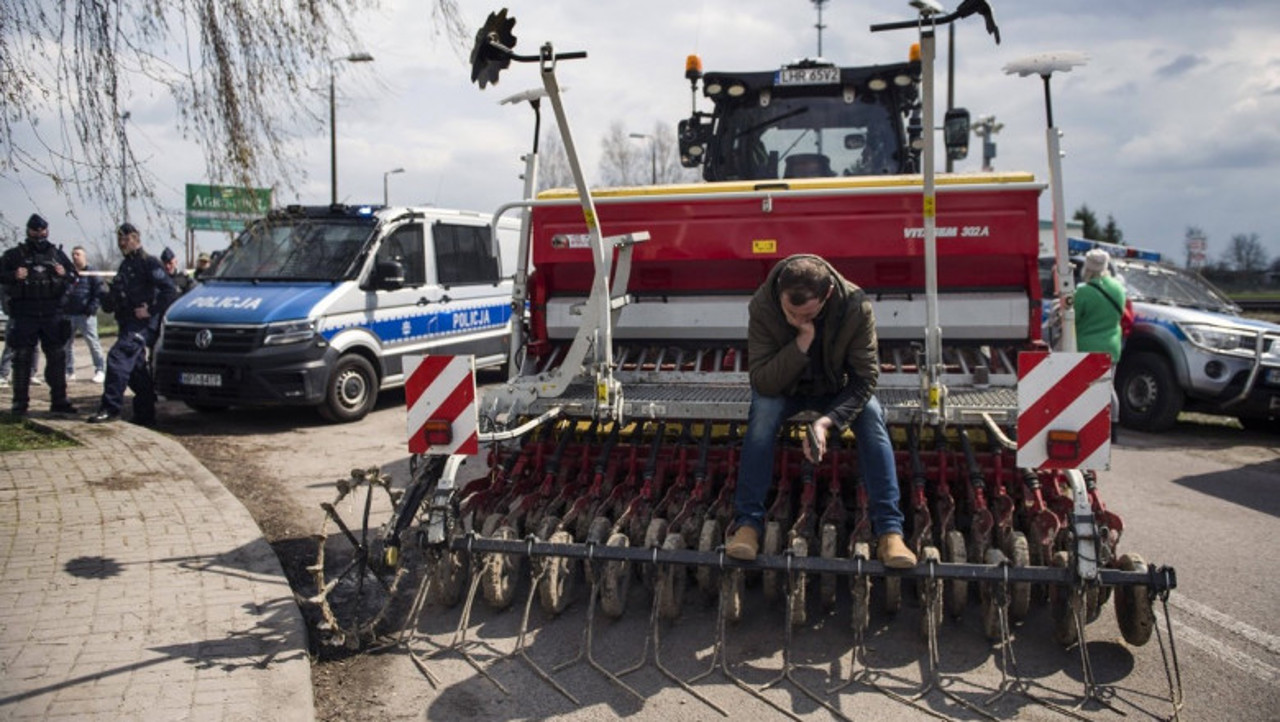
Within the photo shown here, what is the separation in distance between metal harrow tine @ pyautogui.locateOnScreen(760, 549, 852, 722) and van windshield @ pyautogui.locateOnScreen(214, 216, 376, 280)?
301 inches

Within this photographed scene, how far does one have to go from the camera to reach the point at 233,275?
1137cm

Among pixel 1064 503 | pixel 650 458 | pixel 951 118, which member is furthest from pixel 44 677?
pixel 951 118

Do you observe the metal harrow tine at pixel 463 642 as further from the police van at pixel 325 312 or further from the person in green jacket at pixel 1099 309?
the person in green jacket at pixel 1099 309

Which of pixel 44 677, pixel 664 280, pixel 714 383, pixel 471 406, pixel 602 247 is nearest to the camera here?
pixel 44 677

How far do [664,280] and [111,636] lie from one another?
3.64 metres

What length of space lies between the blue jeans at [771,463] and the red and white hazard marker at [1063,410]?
0.61 m

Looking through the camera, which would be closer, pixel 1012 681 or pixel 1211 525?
pixel 1012 681

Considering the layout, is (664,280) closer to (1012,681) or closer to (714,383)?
(714,383)

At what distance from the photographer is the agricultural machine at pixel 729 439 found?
4.61 m

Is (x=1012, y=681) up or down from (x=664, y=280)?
down

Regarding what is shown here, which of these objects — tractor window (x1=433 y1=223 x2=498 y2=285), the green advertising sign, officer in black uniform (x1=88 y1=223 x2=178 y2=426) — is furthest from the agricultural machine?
tractor window (x1=433 y1=223 x2=498 y2=285)

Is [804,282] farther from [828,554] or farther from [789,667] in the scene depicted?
[789,667]

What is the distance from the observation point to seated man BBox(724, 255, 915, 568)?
4.75 metres

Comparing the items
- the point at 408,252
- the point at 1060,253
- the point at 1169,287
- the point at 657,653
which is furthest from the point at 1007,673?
the point at 1169,287
